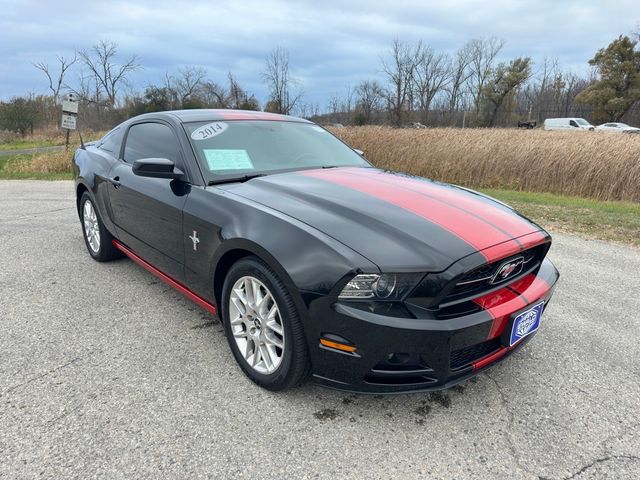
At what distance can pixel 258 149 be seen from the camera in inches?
127

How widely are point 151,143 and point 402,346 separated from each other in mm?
2680

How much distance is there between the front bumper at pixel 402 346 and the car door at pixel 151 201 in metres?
1.35

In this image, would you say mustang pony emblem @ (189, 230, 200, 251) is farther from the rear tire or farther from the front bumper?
the rear tire

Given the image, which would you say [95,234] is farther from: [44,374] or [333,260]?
[333,260]

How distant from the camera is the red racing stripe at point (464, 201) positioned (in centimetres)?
245

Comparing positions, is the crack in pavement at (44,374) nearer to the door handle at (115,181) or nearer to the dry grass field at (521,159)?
the door handle at (115,181)

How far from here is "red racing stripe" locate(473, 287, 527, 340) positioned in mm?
2057

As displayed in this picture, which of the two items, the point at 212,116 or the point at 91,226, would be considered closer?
the point at 212,116

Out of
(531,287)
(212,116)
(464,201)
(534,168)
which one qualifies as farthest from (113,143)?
(534,168)

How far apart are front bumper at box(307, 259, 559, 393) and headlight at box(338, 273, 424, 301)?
0.08 metres

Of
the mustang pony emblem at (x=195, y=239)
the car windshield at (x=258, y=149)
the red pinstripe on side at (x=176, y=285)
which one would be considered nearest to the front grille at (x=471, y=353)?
the red pinstripe on side at (x=176, y=285)

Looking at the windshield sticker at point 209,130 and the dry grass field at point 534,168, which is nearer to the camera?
the windshield sticker at point 209,130

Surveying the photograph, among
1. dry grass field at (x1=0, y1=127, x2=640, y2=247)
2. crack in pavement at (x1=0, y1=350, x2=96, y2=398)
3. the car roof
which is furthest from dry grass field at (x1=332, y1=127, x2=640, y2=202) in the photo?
crack in pavement at (x1=0, y1=350, x2=96, y2=398)

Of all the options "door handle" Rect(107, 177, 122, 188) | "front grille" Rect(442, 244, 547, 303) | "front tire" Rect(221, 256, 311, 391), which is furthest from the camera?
"door handle" Rect(107, 177, 122, 188)
